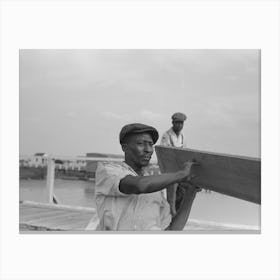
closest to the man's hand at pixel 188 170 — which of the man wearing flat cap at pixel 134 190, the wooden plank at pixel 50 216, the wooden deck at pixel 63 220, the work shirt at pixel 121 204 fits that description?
the man wearing flat cap at pixel 134 190

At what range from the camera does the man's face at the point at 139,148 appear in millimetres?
1604

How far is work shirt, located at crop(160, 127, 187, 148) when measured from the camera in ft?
7.86

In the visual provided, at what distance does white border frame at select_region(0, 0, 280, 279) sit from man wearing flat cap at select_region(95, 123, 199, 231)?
0.80 m

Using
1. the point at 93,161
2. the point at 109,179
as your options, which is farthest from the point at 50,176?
the point at 109,179

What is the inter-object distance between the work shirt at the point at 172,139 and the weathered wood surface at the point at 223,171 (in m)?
0.49

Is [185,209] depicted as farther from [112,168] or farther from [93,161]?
[93,161]

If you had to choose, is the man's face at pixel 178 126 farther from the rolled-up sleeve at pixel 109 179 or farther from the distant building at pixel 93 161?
the rolled-up sleeve at pixel 109 179

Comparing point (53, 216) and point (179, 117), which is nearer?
point (179, 117)

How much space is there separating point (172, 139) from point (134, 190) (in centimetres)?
97
